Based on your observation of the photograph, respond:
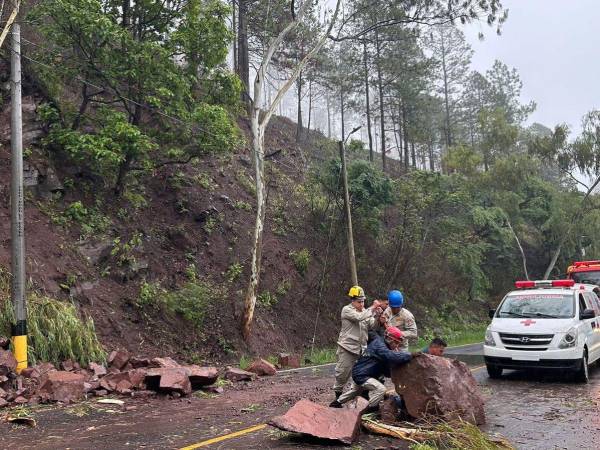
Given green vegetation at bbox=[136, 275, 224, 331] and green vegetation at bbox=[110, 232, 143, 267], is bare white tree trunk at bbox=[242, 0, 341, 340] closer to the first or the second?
green vegetation at bbox=[136, 275, 224, 331]

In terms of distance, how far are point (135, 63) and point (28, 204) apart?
16.8 feet

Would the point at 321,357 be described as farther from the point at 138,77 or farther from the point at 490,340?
the point at 138,77

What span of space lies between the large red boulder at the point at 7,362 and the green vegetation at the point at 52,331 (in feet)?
3.00

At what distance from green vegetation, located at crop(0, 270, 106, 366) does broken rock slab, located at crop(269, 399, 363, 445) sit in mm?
6923

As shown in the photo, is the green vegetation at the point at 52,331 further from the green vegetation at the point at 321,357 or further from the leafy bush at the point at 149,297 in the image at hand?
the green vegetation at the point at 321,357

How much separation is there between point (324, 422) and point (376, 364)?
46.7 inches

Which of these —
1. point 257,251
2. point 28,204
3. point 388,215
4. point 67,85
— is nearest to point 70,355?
point 28,204

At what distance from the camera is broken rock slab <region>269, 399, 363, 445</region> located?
6.22 metres

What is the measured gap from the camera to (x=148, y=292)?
16.1 metres

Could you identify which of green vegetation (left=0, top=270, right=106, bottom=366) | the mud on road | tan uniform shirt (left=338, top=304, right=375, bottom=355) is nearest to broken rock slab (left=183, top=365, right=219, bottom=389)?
the mud on road

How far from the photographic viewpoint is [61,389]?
925 centimetres

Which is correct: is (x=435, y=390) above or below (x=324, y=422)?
above

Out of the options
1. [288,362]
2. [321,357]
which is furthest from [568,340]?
[321,357]

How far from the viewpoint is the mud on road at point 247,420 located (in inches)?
255
